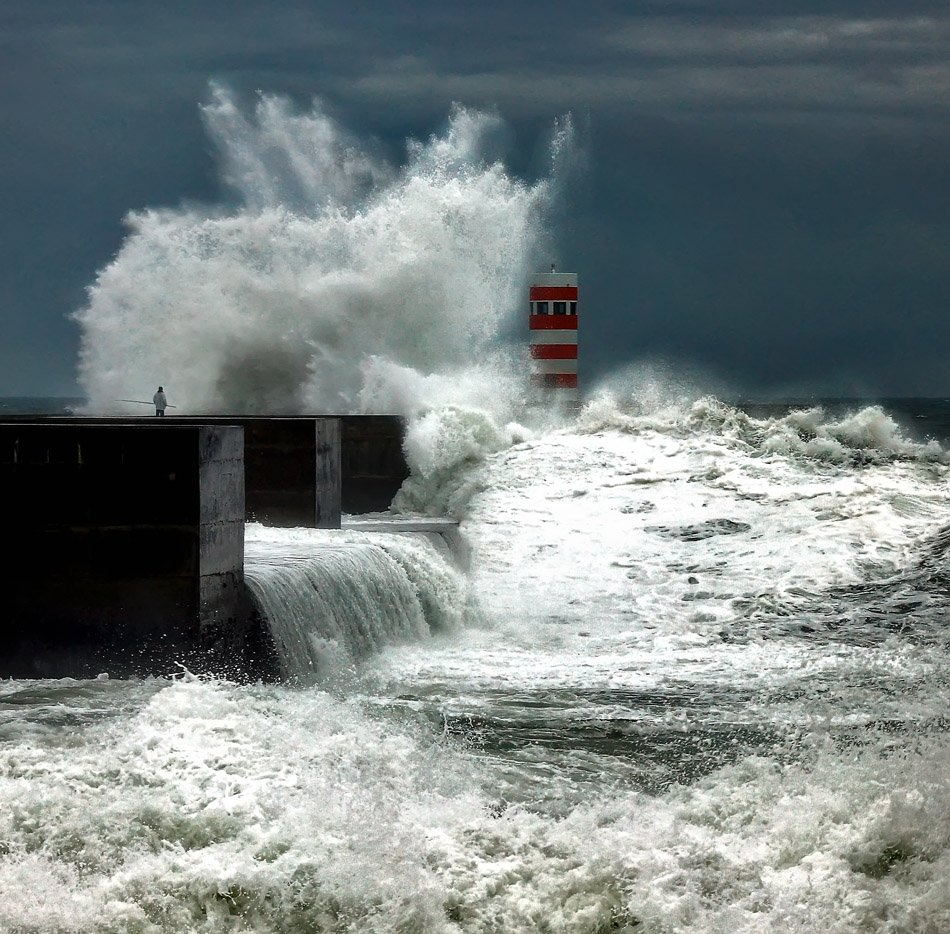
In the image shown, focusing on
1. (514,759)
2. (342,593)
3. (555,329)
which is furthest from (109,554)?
(555,329)

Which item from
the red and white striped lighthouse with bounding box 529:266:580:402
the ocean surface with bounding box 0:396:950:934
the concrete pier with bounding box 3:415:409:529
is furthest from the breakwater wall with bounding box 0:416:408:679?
the red and white striped lighthouse with bounding box 529:266:580:402

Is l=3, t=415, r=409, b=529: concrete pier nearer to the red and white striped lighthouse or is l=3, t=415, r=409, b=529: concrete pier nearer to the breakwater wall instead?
the breakwater wall

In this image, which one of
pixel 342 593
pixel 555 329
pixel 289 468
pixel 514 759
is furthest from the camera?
pixel 555 329

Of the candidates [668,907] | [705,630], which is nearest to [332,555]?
[705,630]

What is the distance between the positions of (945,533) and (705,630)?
3.79 m

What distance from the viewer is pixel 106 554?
7156 millimetres

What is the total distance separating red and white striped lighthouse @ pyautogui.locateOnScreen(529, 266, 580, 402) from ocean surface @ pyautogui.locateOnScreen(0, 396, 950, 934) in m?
8.10

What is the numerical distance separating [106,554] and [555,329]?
540 inches

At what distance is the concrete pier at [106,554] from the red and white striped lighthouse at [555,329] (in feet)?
42.4

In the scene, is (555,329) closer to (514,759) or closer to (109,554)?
(109,554)

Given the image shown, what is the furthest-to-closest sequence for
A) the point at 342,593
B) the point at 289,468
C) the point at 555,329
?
the point at 555,329
the point at 289,468
the point at 342,593

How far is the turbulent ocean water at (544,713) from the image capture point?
14.3ft

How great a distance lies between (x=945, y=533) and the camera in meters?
12.6

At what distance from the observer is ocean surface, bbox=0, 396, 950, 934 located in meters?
4.30
